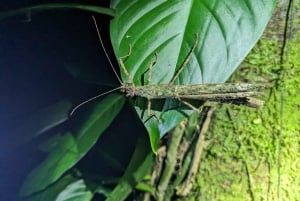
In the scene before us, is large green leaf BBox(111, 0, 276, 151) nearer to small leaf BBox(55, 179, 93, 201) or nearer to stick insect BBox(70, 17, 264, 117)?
stick insect BBox(70, 17, 264, 117)

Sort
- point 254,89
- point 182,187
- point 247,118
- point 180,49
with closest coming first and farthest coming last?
1. point 180,49
2. point 254,89
3. point 247,118
4. point 182,187

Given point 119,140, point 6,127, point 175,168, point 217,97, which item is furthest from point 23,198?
point 217,97

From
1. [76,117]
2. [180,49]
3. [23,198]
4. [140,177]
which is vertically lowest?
[23,198]

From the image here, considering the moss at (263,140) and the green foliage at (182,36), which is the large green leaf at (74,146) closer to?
the green foliage at (182,36)

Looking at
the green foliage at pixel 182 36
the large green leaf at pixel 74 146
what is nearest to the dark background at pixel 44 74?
the large green leaf at pixel 74 146

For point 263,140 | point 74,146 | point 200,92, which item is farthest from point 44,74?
point 263,140

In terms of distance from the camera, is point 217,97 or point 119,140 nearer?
point 217,97

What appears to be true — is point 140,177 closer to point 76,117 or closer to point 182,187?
point 182,187
